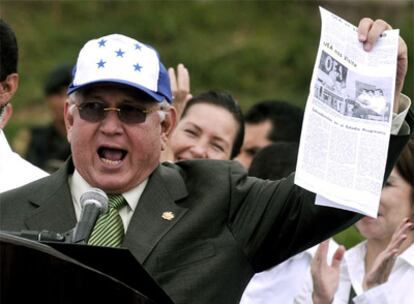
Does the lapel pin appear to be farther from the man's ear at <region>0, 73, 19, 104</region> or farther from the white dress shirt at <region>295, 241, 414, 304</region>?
the white dress shirt at <region>295, 241, 414, 304</region>

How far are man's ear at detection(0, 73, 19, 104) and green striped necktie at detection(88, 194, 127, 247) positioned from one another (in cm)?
78

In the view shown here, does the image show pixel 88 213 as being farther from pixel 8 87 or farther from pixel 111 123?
pixel 8 87

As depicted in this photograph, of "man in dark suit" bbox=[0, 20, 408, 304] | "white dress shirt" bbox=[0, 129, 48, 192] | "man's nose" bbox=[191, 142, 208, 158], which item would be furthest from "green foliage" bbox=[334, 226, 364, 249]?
"man in dark suit" bbox=[0, 20, 408, 304]

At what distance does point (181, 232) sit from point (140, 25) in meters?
11.4

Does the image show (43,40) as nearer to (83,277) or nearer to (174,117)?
(174,117)

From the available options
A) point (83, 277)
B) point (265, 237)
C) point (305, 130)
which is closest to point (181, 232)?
point (265, 237)

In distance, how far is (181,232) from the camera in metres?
4.62

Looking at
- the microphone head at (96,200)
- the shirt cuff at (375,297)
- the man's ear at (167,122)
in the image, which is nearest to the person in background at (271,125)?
the shirt cuff at (375,297)

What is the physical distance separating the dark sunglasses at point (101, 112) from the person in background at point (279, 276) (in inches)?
65.2

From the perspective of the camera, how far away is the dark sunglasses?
4.68 metres

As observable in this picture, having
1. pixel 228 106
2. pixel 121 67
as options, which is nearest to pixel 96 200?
pixel 121 67

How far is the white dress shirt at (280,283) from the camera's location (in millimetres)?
6211

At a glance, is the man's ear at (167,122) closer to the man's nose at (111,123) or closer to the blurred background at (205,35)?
the man's nose at (111,123)

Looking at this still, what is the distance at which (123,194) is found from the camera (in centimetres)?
477
